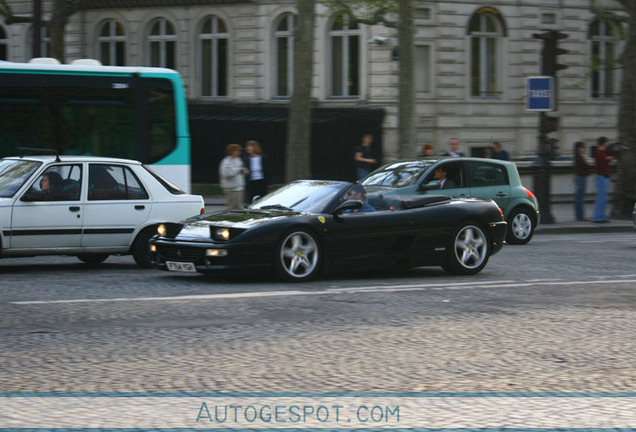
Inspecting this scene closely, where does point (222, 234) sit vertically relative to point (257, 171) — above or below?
below

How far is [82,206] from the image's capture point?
11914 mm

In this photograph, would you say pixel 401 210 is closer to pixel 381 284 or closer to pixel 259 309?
pixel 381 284

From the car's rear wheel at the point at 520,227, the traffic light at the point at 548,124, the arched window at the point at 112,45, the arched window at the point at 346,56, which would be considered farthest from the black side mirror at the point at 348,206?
the arched window at the point at 112,45

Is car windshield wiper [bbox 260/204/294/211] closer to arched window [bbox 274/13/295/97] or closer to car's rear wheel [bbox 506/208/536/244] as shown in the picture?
car's rear wheel [bbox 506/208/536/244]

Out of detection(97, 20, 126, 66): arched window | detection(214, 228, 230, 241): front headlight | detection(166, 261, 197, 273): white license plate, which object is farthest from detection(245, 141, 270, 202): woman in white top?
detection(97, 20, 126, 66): arched window

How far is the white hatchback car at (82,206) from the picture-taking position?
11.6m

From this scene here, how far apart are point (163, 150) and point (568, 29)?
21837mm

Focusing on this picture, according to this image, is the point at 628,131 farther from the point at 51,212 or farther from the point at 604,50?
the point at 51,212

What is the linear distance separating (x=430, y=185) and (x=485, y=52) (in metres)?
19.2

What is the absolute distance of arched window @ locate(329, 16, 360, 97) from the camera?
33125 millimetres

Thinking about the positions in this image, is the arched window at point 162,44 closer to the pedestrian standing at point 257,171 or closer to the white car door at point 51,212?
the pedestrian standing at point 257,171

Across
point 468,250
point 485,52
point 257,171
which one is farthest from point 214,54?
point 468,250

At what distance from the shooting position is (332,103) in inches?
1292

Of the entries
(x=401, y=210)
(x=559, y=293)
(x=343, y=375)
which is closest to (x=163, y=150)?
(x=401, y=210)
